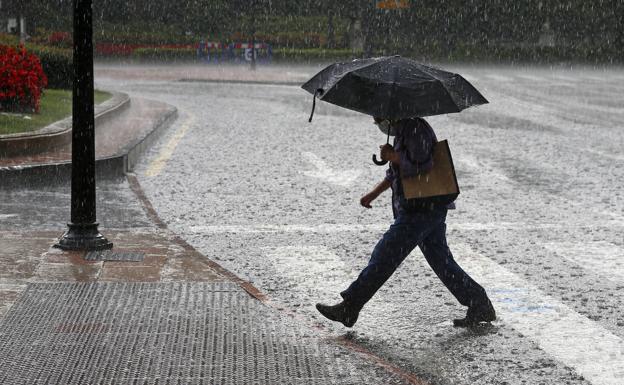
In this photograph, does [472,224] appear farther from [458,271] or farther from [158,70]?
[158,70]

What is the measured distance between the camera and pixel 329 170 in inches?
548

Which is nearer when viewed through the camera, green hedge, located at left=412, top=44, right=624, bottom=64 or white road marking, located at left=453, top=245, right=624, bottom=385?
white road marking, located at left=453, top=245, right=624, bottom=385

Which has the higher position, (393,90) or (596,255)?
(393,90)

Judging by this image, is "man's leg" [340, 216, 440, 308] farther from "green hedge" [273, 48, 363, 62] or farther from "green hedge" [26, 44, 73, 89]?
"green hedge" [273, 48, 363, 62]

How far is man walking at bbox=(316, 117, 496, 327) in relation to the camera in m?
6.34

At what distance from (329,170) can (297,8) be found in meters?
42.9

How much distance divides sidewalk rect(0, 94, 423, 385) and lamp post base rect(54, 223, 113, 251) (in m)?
0.12

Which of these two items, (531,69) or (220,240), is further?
(531,69)

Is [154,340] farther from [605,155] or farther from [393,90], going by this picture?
[605,155]

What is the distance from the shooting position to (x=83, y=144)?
8.59m

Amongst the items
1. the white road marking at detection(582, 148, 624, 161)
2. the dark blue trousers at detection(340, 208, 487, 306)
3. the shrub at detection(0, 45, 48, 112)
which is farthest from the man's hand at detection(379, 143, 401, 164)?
the shrub at detection(0, 45, 48, 112)

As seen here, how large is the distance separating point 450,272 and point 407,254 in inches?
15.3

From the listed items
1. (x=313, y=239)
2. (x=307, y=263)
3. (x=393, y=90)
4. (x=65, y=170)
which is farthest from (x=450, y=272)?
(x=65, y=170)

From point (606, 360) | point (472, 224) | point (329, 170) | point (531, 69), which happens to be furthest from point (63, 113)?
point (531, 69)
